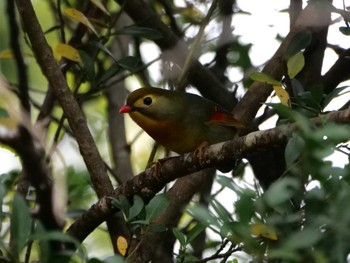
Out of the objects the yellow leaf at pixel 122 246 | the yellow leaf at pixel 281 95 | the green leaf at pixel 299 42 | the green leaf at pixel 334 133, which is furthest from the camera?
the green leaf at pixel 299 42

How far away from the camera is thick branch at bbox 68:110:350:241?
265 centimetres

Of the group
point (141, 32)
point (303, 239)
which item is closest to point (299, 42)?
point (141, 32)

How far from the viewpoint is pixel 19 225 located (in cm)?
214

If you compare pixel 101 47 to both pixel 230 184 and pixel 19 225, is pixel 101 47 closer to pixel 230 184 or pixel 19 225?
pixel 230 184

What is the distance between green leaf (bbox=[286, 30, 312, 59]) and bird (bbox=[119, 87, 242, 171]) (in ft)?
2.37

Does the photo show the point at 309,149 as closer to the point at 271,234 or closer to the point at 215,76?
the point at 271,234

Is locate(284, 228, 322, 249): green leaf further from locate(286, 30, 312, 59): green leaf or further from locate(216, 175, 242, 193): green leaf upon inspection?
locate(286, 30, 312, 59): green leaf

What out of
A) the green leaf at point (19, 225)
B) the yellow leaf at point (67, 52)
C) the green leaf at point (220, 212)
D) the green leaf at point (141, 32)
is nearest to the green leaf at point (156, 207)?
the green leaf at point (220, 212)

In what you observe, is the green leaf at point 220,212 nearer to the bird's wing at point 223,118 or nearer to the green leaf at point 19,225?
the green leaf at point 19,225

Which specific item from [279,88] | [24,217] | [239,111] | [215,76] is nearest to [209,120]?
[239,111]

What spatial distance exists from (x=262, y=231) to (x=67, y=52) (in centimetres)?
203

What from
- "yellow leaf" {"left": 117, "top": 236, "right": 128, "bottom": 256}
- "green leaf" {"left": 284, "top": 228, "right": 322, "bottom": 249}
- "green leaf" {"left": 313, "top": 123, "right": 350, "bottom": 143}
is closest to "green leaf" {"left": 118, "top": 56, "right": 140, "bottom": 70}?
"yellow leaf" {"left": 117, "top": 236, "right": 128, "bottom": 256}

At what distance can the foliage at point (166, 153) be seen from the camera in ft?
6.36

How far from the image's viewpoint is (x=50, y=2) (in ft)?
16.8
